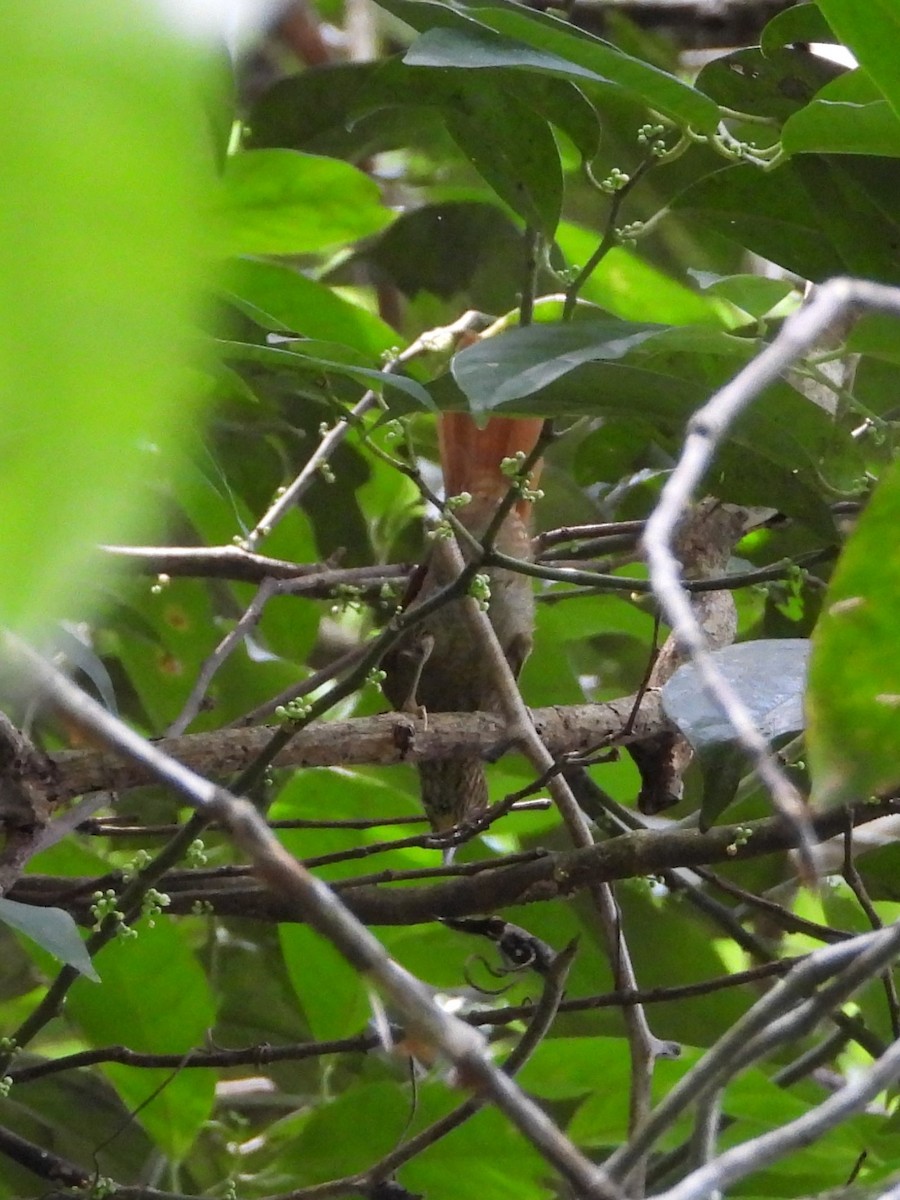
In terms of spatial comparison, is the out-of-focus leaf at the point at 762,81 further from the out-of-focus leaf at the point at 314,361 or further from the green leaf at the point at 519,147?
the out-of-focus leaf at the point at 314,361

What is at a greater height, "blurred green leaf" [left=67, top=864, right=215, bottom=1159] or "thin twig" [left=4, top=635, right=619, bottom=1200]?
"thin twig" [left=4, top=635, right=619, bottom=1200]

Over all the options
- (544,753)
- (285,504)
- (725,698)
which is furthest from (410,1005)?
(285,504)

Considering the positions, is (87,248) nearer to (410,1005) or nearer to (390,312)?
(410,1005)

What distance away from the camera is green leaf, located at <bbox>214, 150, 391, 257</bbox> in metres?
1.46

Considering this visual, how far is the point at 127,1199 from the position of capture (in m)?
1.14

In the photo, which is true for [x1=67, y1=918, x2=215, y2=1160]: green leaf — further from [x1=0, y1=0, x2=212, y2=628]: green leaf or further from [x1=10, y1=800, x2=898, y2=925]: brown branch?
[x1=0, y1=0, x2=212, y2=628]: green leaf

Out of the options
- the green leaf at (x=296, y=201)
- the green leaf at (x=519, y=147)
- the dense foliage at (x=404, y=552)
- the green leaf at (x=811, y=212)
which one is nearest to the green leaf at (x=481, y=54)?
the dense foliage at (x=404, y=552)

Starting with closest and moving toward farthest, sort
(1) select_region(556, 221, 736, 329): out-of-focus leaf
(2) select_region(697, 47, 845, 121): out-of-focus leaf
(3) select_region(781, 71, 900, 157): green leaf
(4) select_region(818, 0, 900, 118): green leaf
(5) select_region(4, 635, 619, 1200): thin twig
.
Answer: (5) select_region(4, 635, 619, 1200): thin twig, (4) select_region(818, 0, 900, 118): green leaf, (3) select_region(781, 71, 900, 157): green leaf, (2) select_region(697, 47, 845, 121): out-of-focus leaf, (1) select_region(556, 221, 736, 329): out-of-focus leaf

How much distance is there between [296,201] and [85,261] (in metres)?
1.41

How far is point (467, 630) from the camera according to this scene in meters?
1.67

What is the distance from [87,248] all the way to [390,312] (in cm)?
212

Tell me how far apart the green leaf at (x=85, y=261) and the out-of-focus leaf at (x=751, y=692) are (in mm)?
678

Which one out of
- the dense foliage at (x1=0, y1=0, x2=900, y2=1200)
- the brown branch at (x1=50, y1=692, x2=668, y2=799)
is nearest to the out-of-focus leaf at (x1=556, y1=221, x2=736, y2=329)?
the dense foliage at (x1=0, y1=0, x2=900, y2=1200)

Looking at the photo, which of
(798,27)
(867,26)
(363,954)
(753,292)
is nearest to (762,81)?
(798,27)
